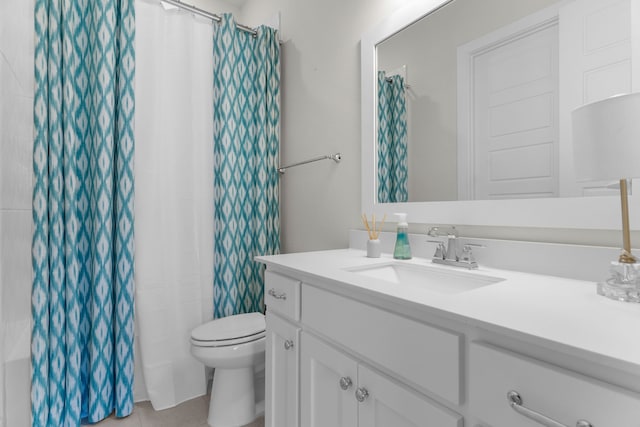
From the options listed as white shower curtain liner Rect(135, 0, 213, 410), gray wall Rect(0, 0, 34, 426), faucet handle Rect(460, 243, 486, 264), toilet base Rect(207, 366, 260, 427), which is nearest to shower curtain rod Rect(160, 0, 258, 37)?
white shower curtain liner Rect(135, 0, 213, 410)

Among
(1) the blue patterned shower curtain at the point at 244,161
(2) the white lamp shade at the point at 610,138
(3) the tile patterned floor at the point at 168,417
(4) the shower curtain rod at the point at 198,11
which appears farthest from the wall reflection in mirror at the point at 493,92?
(3) the tile patterned floor at the point at 168,417

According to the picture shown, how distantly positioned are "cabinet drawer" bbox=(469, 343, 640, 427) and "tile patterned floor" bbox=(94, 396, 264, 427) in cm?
137

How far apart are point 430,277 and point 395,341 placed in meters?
0.40

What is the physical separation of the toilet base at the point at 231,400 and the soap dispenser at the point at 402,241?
98 centimetres

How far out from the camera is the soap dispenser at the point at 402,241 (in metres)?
1.19

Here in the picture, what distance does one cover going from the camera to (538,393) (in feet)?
1.51

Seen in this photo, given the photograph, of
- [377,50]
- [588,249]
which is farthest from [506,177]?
[377,50]

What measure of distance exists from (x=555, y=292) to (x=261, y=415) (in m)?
1.49

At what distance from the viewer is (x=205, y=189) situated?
185 cm

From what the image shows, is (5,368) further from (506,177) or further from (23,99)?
(506,177)

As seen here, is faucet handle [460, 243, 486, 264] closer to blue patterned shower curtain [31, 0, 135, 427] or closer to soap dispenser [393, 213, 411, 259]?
soap dispenser [393, 213, 411, 259]

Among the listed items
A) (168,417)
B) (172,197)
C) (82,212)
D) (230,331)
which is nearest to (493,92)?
(230,331)

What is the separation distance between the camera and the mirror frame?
2.67ft

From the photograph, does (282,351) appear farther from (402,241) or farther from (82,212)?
(82,212)
